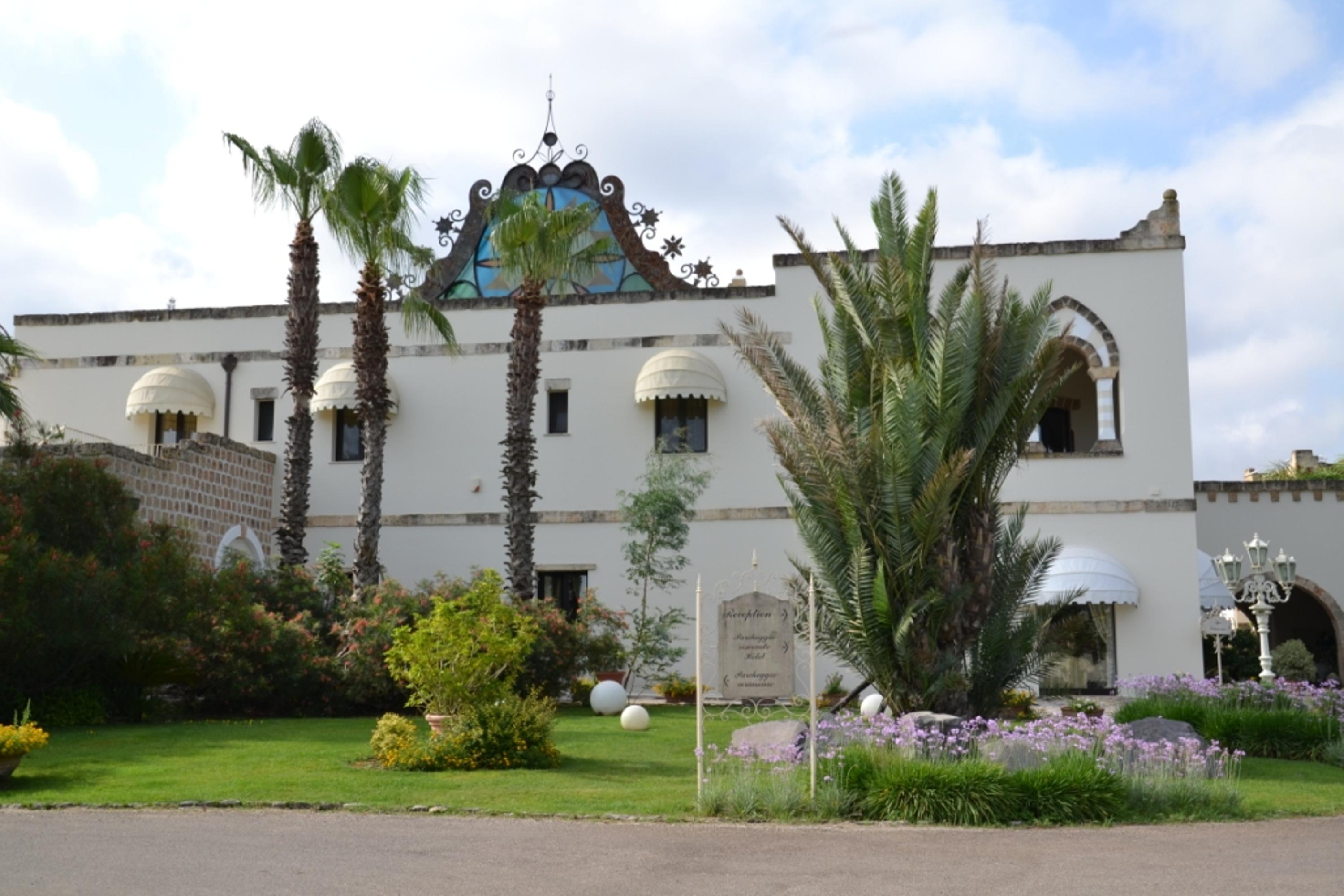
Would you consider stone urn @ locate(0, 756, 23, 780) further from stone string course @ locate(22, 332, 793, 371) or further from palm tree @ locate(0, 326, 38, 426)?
stone string course @ locate(22, 332, 793, 371)

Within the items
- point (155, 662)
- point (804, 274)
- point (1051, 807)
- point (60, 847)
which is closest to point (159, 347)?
point (155, 662)

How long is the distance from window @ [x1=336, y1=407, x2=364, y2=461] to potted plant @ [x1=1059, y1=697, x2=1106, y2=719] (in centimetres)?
1423

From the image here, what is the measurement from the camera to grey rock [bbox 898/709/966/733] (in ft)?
40.9

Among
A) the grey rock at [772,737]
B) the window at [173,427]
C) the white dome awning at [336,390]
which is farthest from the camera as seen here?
the window at [173,427]

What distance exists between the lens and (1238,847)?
9.73 metres

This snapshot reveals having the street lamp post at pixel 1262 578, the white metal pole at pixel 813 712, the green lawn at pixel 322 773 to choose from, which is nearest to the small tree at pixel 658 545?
the green lawn at pixel 322 773

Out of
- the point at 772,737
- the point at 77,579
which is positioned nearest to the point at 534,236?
the point at 77,579

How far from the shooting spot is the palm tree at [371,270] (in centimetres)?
2181

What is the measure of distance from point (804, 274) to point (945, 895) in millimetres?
18649

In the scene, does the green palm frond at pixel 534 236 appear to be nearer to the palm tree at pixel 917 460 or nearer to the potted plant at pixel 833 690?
the palm tree at pixel 917 460

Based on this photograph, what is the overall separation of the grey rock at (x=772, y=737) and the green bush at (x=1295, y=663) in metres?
17.5

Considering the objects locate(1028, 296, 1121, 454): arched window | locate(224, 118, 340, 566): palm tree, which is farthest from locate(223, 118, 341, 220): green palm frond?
locate(1028, 296, 1121, 454): arched window

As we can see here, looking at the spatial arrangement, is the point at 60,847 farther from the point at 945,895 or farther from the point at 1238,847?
the point at 1238,847

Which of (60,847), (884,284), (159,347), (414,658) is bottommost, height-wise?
(60,847)
